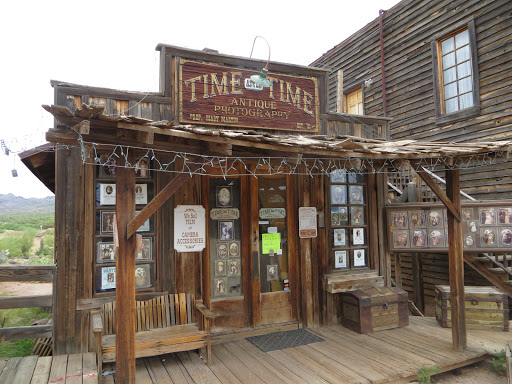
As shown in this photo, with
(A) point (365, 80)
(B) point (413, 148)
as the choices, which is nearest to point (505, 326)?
(B) point (413, 148)

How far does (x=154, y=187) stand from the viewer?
5.55 meters

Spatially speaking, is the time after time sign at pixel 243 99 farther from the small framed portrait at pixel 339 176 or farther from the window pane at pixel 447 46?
the window pane at pixel 447 46

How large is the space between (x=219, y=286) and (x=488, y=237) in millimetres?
4789

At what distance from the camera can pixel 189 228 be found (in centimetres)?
566

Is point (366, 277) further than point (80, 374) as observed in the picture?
Yes

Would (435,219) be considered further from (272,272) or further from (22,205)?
(22,205)

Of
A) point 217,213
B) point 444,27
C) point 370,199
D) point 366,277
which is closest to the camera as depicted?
point 217,213

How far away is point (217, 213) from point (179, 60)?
245 cm

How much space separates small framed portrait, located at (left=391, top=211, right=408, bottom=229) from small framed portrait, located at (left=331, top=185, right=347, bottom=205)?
99cm

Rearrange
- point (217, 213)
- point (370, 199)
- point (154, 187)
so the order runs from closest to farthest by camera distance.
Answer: point (154, 187), point (217, 213), point (370, 199)

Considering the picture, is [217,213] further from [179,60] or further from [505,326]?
[505,326]

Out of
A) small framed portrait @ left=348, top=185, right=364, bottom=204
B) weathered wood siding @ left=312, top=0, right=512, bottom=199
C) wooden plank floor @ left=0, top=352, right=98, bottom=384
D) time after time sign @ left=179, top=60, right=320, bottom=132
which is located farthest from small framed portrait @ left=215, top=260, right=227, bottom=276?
weathered wood siding @ left=312, top=0, right=512, bottom=199

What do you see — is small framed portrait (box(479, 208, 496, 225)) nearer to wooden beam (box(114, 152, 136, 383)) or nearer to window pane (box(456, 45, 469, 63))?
window pane (box(456, 45, 469, 63))

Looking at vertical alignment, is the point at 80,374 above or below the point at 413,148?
below
